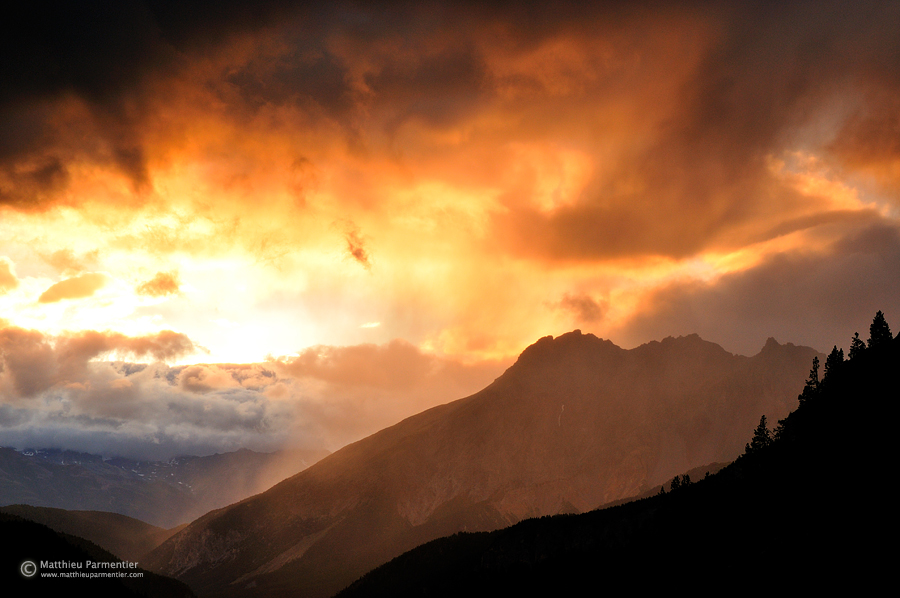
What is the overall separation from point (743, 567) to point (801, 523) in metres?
19.9

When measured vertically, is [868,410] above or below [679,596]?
above

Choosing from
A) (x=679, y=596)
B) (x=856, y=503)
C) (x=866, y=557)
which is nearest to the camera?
(x=866, y=557)

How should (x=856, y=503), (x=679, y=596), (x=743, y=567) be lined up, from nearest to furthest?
(x=856, y=503) → (x=743, y=567) → (x=679, y=596)

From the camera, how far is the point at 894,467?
170875mm

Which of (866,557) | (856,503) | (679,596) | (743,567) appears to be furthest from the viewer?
(679,596)

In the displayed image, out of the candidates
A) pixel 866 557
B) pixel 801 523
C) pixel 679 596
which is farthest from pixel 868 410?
pixel 679 596

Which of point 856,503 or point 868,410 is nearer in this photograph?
point 856,503

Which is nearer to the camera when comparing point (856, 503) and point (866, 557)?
point (866, 557)

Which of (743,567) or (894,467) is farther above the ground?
(894,467)

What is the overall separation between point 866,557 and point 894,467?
2997 cm

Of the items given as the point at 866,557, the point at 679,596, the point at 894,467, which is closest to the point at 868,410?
the point at 894,467

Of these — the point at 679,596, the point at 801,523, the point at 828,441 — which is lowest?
the point at 679,596

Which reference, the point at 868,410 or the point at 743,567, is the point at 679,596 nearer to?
the point at 743,567

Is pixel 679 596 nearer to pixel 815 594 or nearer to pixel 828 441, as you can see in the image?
pixel 815 594
